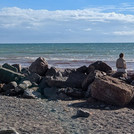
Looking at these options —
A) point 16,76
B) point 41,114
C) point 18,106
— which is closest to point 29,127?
point 41,114

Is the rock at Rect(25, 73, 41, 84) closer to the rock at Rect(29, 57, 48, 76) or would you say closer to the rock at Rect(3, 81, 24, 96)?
the rock at Rect(3, 81, 24, 96)

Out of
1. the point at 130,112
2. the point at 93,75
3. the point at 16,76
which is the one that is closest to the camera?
the point at 130,112

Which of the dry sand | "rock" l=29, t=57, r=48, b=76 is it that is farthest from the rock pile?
"rock" l=29, t=57, r=48, b=76

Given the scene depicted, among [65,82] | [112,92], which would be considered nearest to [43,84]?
[65,82]

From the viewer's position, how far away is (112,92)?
10.4m

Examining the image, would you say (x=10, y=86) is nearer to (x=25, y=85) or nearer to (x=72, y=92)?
(x=25, y=85)

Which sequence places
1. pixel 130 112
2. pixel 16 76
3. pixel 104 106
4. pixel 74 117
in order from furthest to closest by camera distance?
pixel 16 76 < pixel 104 106 < pixel 130 112 < pixel 74 117

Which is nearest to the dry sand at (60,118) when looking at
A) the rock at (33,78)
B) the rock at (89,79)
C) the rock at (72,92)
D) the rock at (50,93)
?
the rock at (50,93)

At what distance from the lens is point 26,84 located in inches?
504

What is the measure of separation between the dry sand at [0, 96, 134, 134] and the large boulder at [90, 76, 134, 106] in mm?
258

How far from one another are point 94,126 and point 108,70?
7.14 metres

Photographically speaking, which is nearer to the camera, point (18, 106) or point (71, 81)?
point (18, 106)

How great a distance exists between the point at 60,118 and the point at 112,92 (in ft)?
8.13

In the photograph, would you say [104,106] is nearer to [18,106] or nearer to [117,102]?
[117,102]
